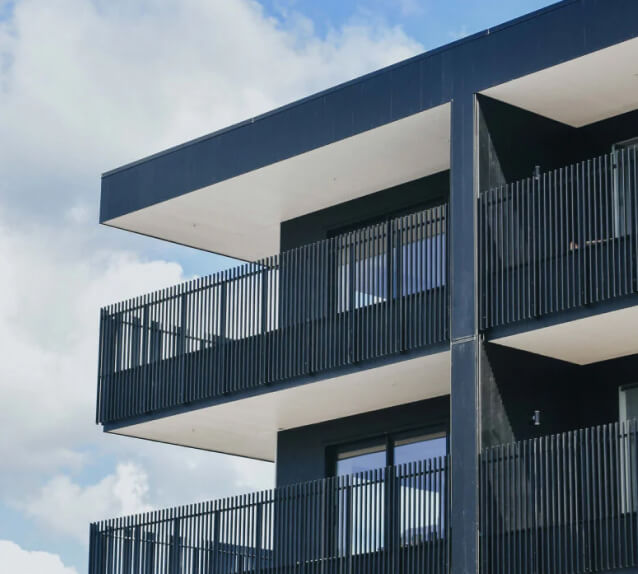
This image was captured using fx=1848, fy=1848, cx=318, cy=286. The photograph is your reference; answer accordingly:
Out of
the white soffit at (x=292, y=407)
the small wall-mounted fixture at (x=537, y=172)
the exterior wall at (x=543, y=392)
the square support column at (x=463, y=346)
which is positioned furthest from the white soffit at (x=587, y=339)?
the small wall-mounted fixture at (x=537, y=172)

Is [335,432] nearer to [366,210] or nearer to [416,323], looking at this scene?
[366,210]

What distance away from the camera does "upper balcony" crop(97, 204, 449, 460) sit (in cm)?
2600

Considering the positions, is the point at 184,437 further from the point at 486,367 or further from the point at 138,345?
the point at 486,367

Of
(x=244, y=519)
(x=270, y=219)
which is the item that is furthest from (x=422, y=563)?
(x=270, y=219)

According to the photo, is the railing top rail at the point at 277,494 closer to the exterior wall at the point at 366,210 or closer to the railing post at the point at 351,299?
the railing post at the point at 351,299

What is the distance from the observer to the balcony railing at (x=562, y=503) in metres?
22.4

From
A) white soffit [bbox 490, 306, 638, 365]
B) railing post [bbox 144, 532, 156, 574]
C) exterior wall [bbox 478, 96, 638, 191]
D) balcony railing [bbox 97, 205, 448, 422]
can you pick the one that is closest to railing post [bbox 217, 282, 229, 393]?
balcony railing [bbox 97, 205, 448, 422]

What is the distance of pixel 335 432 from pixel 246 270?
2977 millimetres

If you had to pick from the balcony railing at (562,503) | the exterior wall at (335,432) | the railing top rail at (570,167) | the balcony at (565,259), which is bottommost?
the balcony railing at (562,503)

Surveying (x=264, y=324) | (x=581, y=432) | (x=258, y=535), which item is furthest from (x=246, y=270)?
(x=581, y=432)

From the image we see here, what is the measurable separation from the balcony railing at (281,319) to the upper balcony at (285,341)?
0.8 inches

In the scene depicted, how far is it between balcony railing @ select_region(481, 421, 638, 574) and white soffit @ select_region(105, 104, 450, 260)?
17.5 feet

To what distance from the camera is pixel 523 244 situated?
80.4 ft

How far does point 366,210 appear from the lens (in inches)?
1160
